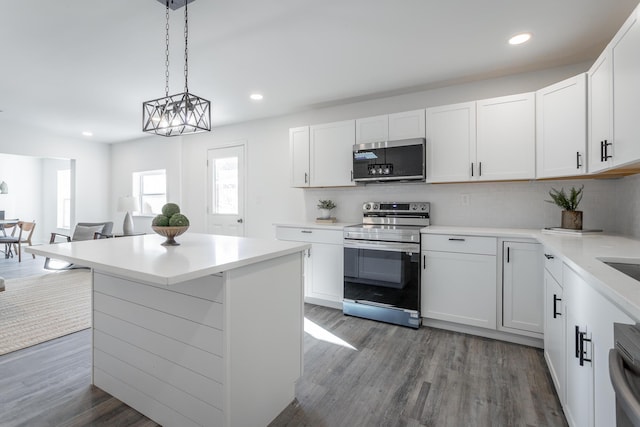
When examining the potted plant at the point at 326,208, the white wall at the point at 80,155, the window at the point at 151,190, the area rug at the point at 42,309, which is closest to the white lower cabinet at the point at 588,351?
the potted plant at the point at 326,208

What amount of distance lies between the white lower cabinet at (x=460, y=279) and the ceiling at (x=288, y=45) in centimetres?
161

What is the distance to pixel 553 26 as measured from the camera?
224 centimetres

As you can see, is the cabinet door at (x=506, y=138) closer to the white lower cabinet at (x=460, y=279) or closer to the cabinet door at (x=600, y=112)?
the cabinet door at (x=600, y=112)

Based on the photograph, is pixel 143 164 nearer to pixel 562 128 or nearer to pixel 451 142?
pixel 451 142

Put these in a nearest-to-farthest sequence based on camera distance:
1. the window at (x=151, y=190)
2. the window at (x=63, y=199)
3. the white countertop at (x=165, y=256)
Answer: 1. the white countertop at (x=165, y=256)
2. the window at (x=151, y=190)
3. the window at (x=63, y=199)

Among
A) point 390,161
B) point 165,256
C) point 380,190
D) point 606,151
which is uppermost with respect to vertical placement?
point 390,161

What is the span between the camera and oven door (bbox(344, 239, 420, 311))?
2.95 m

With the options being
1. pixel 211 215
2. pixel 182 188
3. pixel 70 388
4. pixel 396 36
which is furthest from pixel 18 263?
pixel 396 36

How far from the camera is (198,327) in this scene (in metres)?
1.49

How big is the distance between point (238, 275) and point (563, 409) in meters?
1.91

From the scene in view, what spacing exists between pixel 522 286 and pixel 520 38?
195 centimetres

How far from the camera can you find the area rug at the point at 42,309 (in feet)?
8.97

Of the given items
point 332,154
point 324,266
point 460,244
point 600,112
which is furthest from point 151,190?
point 600,112

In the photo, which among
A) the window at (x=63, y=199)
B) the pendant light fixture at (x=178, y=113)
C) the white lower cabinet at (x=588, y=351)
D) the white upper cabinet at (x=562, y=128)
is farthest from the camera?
the window at (x=63, y=199)
